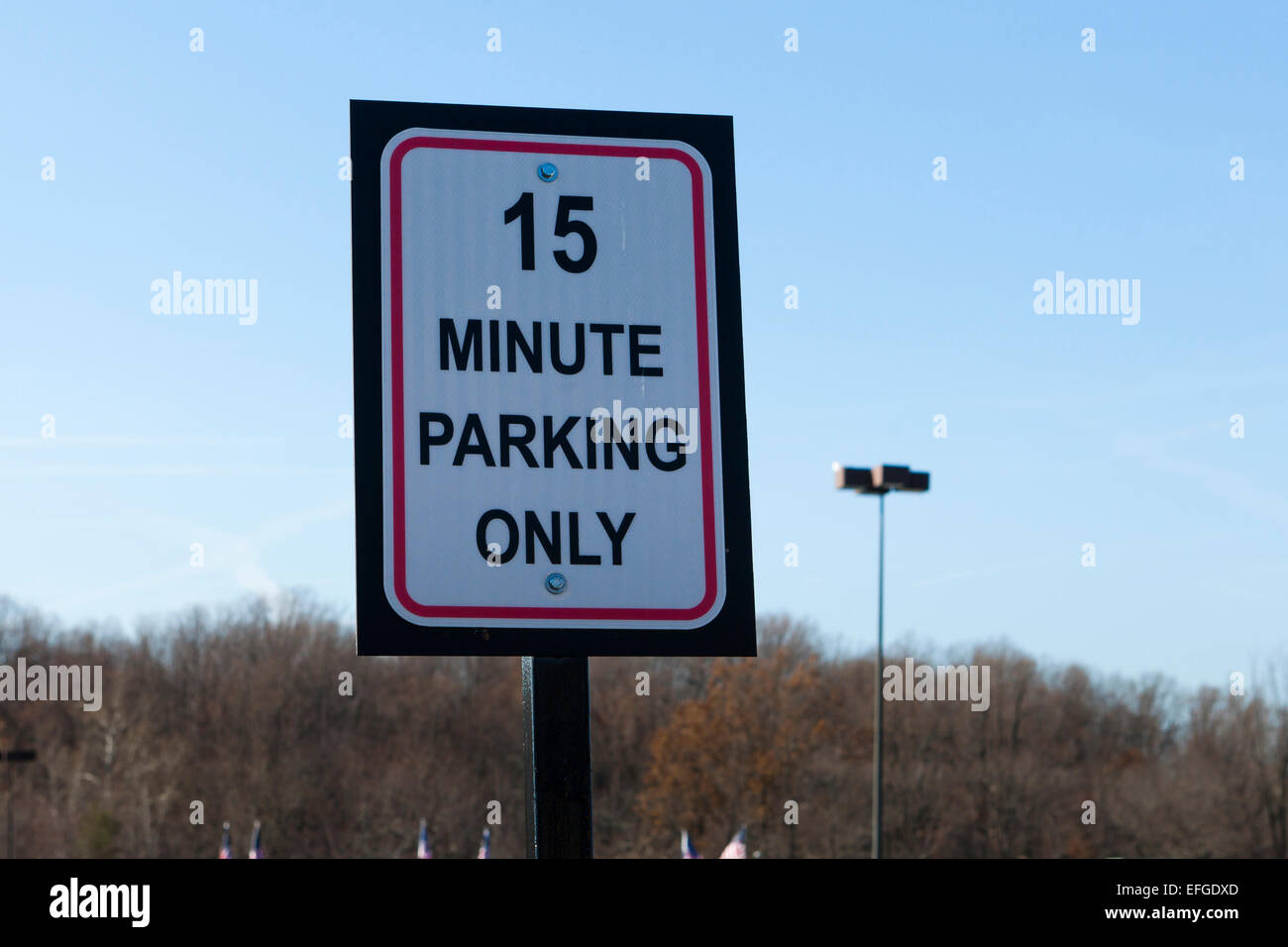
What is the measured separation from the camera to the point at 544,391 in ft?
8.31

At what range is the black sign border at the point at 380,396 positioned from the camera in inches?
96.7

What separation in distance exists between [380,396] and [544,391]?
0.90 ft

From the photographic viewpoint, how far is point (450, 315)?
8.41ft

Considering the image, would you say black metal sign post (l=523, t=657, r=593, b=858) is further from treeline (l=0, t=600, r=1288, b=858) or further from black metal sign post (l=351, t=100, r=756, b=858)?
treeline (l=0, t=600, r=1288, b=858)

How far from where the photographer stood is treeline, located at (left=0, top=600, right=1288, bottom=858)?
6000cm

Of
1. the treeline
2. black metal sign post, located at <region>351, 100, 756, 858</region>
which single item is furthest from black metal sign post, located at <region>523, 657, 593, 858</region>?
the treeline

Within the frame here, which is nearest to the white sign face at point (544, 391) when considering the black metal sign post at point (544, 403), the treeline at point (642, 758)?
the black metal sign post at point (544, 403)

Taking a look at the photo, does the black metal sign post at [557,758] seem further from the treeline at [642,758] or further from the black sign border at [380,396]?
the treeline at [642,758]

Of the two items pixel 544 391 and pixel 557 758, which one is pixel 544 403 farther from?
pixel 557 758

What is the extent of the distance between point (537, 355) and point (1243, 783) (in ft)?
205

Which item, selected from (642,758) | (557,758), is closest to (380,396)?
(557,758)

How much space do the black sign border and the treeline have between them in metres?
50.7
